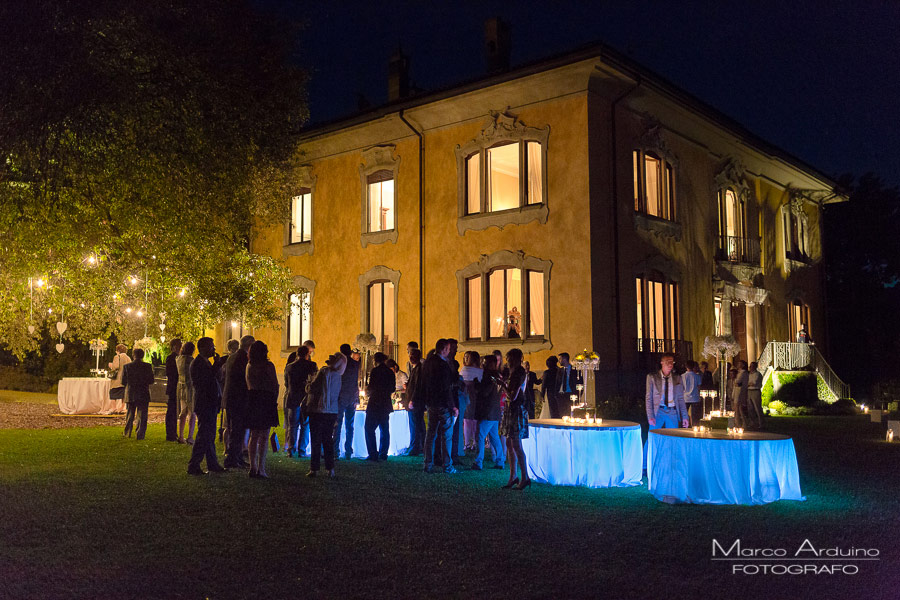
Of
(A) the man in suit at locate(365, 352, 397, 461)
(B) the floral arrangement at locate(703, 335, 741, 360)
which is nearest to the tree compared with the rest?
(A) the man in suit at locate(365, 352, 397, 461)

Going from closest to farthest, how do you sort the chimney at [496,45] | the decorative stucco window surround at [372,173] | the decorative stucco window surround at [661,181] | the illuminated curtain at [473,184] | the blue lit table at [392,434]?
the blue lit table at [392,434] → the decorative stucco window surround at [661,181] → the illuminated curtain at [473,184] → the chimney at [496,45] → the decorative stucco window surround at [372,173]

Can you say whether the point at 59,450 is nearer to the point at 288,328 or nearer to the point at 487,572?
the point at 487,572

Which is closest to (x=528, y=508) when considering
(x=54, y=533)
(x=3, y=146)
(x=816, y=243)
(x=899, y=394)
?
(x=54, y=533)

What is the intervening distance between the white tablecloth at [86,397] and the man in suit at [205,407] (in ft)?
38.0

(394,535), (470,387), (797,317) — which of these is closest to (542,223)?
(470,387)

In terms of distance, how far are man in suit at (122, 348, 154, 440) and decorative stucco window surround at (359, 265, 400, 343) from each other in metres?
7.64

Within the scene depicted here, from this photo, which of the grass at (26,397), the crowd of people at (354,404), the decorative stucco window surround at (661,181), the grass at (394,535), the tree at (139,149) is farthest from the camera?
the grass at (26,397)

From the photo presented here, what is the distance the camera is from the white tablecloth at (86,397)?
20.8 metres

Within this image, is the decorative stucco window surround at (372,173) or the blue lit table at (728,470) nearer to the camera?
the blue lit table at (728,470)

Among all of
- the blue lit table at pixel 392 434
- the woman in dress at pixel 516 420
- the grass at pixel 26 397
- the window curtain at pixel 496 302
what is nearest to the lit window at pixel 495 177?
the window curtain at pixel 496 302

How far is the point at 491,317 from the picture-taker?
19.8 m

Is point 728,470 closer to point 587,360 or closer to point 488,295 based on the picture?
point 587,360

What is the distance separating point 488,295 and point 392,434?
24.9 feet

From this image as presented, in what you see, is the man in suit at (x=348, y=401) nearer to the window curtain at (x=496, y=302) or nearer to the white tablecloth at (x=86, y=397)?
the window curtain at (x=496, y=302)
